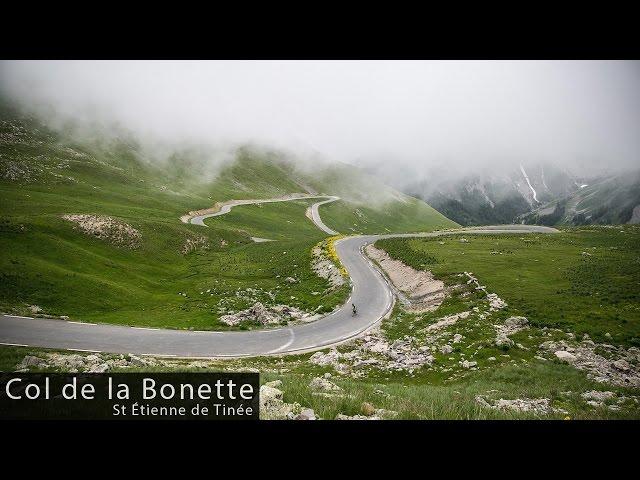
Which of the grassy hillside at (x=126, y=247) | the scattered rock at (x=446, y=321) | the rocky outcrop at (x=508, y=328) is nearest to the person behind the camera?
the rocky outcrop at (x=508, y=328)

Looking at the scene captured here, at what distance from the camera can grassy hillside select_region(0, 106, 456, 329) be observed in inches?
1526

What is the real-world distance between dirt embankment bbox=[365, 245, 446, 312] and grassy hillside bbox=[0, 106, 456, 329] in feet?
31.2

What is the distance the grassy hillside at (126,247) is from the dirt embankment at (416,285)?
9525 millimetres

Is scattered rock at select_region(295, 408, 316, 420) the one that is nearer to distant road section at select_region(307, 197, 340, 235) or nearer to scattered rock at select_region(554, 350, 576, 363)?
scattered rock at select_region(554, 350, 576, 363)

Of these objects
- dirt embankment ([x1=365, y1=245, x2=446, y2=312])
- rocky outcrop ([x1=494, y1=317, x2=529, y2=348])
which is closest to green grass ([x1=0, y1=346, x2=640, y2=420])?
rocky outcrop ([x1=494, y1=317, x2=529, y2=348])

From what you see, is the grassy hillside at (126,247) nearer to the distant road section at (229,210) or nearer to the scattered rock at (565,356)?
the distant road section at (229,210)

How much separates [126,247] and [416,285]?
46954 millimetres

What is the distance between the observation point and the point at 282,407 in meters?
9.43

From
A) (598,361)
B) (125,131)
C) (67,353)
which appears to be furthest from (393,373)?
(125,131)

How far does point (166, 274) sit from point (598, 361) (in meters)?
54.3

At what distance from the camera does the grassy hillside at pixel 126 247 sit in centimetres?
3875

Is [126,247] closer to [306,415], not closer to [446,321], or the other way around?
[446,321]

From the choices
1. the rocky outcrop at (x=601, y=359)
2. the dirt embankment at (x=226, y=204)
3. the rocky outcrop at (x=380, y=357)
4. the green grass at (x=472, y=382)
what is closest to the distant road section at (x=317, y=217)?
the dirt embankment at (x=226, y=204)

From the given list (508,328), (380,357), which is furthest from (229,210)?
(508,328)
